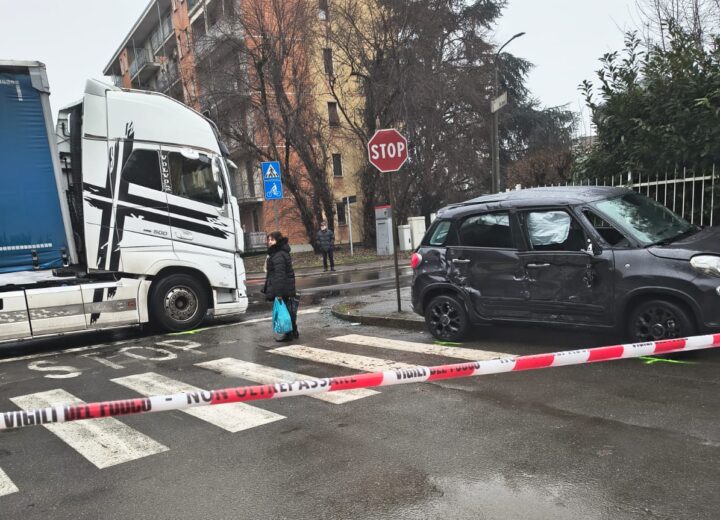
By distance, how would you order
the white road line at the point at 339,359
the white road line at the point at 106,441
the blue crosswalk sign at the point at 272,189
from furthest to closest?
the blue crosswalk sign at the point at 272,189
the white road line at the point at 339,359
the white road line at the point at 106,441

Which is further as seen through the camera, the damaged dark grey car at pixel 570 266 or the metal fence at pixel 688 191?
the metal fence at pixel 688 191

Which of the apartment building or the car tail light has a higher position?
the apartment building

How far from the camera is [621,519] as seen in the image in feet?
9.77

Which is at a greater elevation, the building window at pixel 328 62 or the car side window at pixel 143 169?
the building window at pixel 328 62

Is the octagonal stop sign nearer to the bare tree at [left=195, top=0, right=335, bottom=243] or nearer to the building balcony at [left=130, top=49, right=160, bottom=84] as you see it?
the bare tree at [left=195, top=0, right=335, bottom=243]

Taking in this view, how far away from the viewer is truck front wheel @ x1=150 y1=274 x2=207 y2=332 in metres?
9.41

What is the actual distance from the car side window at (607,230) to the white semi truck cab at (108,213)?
616 centimetres

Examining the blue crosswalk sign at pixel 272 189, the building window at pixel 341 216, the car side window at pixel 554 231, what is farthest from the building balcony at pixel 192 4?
the car side window at pixel 554 231

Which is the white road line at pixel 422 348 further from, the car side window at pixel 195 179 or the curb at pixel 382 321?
the car side window at pixel 195 179

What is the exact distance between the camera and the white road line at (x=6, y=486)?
148 inches

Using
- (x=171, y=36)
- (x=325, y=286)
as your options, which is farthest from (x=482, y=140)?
(x=171, y=36)

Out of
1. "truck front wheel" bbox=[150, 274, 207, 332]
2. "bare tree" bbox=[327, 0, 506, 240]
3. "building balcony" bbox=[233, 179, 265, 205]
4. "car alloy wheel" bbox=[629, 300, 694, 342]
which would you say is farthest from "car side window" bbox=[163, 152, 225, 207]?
"building balcony" bbox=[233, 179, 265, 205]

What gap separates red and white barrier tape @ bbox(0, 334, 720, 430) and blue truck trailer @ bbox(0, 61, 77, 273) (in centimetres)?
589

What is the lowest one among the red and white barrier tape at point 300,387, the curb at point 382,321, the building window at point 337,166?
the curb at point 382,321
